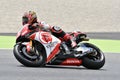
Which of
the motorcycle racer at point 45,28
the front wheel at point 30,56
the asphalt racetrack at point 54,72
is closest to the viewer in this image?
the asphalt racetrack at point 54,72

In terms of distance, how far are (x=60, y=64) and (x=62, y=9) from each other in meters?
20.7

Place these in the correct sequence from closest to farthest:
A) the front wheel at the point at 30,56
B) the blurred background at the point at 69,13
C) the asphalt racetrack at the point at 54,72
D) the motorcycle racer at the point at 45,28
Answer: the asphalt racetrack at the point at 54,72 < the front wheel at the point at 30,56 < the motorcycle racer at the point at 45,28 < the blurred background at the point at 69,13

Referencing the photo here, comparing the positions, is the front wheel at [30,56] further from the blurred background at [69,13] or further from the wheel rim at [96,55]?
the blurred background at [69,13]

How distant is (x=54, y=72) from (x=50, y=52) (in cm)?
91

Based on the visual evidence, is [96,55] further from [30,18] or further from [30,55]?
Answer: [30,18]

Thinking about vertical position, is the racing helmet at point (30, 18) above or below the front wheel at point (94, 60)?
above

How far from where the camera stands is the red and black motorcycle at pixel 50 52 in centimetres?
1194

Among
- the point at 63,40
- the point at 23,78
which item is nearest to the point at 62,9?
Answer: the point at 63,40

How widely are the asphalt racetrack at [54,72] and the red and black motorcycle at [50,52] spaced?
162 millimetres

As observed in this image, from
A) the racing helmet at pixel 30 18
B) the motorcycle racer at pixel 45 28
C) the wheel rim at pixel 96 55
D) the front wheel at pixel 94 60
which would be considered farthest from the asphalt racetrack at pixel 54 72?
the racing helmet at pixel 30 18

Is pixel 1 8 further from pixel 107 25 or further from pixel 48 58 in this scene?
pixel 48 58

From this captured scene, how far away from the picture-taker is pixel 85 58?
1227 centimetres

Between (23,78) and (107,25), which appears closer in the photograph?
(23,78)

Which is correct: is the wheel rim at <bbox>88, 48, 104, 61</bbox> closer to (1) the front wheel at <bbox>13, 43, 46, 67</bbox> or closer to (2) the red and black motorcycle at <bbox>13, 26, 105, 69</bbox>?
(2) the red and black motorcycle at <bbox>13, 26, 105, 69</bbox>
